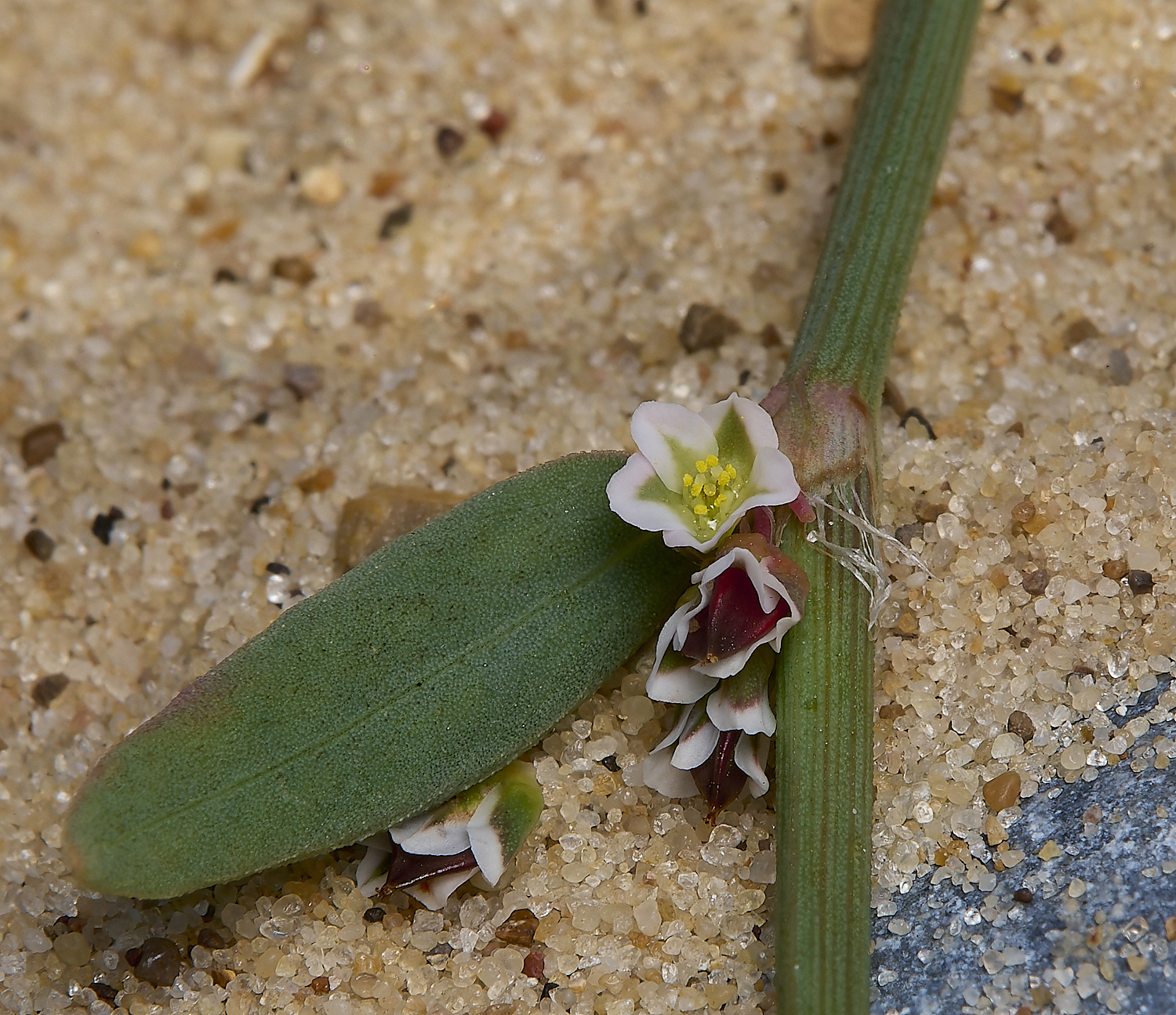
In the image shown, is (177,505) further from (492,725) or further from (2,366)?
(492,725)

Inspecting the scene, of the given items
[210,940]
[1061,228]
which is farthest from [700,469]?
[1061,228]

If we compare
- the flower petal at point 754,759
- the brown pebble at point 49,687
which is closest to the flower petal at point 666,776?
the flower petal at point 754,759

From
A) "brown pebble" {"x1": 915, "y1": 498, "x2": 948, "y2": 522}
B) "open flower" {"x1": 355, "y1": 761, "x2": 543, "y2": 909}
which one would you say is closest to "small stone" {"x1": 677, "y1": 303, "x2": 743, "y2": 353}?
"brown pebble" {"x1": 915, "y1": 498, "x2": 948, "y2": 522}

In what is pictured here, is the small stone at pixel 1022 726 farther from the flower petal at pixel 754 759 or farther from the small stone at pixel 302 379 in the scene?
the small stone at pixel 302 379

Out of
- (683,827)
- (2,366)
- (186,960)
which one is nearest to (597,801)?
(683,827)

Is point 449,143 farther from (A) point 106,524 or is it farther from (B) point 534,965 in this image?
(B) point 534,965

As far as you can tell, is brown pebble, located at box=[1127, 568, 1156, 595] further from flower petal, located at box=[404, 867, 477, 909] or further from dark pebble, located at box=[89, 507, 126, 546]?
dark pebble, located at box=[89, 507, 126, 546]
